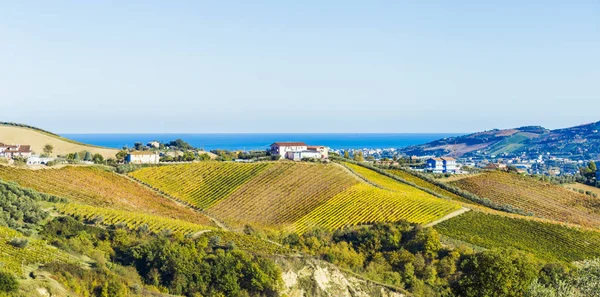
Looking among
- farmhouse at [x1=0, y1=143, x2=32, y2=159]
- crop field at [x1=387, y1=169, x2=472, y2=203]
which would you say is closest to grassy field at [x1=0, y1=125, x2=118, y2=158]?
farmhouse at [x1=0, y1=143, x2=32, y2=159]

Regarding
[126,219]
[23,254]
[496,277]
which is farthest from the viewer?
[126,219]

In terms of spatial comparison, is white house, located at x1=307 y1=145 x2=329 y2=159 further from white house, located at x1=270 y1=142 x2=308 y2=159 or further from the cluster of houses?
white house, located at x1=270 y1=142 x2=308 y2=159

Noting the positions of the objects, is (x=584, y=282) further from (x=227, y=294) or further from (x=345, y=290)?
(x=227, y=294)

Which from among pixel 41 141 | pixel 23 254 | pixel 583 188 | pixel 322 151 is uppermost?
pixel 41 141

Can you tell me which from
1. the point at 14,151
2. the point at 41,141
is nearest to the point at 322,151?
the point at 14,151

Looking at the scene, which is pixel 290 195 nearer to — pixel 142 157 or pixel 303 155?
pixel 303 155
